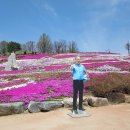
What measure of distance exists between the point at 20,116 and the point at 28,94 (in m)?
2.86

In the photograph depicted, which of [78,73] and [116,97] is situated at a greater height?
[78,73]

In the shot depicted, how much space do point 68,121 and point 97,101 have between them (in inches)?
134

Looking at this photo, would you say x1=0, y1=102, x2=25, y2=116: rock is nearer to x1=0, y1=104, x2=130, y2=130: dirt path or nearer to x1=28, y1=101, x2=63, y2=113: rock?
x1=0, y1=104, x2=130, y2=130: dirt path

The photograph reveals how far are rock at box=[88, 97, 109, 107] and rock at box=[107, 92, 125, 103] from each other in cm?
74

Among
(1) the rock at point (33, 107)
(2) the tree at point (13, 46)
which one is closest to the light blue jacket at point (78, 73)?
(1) the rock at point (33, 107)

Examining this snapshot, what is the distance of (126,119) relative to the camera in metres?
13.7

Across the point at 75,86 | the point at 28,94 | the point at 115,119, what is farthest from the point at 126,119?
the point at 28,94

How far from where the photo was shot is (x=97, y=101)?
54.7 ft

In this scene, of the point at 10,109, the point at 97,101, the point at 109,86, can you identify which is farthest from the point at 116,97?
the point at 10,109

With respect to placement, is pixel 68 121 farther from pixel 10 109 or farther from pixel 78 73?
pixel 10 109

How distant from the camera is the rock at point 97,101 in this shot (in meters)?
16.6

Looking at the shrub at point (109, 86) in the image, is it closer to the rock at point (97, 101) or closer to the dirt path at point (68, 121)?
the rock at point (97, 101)

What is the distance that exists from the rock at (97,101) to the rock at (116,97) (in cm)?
74

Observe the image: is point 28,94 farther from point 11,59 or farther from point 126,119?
point 11,59
